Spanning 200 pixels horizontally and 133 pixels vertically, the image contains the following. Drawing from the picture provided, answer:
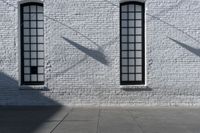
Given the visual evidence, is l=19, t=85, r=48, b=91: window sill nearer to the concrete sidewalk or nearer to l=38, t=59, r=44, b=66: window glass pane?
the concrete sidewalk

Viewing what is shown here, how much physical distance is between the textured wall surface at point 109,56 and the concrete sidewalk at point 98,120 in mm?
721

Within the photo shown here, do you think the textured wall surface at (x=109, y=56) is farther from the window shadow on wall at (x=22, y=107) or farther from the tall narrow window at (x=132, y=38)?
the tall narrow window at (x=132, y=38)

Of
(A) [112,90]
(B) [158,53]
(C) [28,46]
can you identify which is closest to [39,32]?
(C) [28,46]

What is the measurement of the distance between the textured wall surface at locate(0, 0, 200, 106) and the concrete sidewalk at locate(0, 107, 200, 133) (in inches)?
28.4

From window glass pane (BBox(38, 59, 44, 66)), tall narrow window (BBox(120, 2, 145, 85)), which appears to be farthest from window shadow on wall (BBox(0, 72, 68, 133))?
tall narrow window (BBox(120, 2, 145, 85))

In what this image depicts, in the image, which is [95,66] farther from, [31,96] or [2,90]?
[2,90]

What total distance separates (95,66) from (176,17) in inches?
153

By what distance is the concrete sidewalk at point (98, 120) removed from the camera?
11500mm

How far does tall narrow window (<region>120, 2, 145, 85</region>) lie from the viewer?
1714 cm

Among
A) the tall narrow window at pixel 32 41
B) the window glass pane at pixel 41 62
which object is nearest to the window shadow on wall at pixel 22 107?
the tall narrow window at pixel 32 41

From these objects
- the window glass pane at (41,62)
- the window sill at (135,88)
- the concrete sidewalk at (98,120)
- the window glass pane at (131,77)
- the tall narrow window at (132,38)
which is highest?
the tall narrow window at (132,38)

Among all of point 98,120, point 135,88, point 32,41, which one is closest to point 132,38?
point 135,88

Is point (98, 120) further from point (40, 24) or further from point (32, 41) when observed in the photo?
point (40, 24)

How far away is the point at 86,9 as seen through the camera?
55.5 feet
